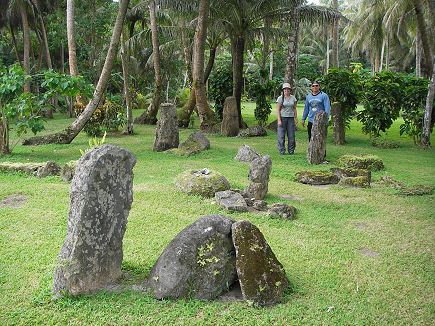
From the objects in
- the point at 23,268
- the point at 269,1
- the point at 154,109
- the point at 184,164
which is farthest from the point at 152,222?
the point at 154,109

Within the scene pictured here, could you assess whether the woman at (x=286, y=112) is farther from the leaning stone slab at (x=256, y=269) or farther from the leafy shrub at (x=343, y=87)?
the leaning stone slab at (x=256, y=269)

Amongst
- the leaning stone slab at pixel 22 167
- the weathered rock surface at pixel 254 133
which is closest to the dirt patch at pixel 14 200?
the leaning stone slab at pixel 22 167

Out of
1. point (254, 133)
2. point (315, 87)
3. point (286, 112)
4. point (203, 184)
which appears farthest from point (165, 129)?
point (203, 184)

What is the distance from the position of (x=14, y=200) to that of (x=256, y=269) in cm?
483

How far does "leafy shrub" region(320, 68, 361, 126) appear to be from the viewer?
46.9 feet

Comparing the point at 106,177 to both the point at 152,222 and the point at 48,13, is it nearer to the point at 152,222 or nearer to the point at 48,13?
the point at 152,222

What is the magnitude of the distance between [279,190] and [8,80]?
21.4ft

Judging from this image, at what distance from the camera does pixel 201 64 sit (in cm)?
1540

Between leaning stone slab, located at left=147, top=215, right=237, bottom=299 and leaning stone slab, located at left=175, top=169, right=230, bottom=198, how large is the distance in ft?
10.7

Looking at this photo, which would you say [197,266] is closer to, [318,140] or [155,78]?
[318,140]

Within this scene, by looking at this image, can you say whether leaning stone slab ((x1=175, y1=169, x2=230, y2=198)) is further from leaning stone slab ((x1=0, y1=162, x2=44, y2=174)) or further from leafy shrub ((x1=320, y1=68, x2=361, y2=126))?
leafy shrub ((x1=320, y1=68, x2=361, y2=126))

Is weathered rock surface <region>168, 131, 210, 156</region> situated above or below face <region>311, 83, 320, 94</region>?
below

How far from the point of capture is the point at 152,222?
245 inches

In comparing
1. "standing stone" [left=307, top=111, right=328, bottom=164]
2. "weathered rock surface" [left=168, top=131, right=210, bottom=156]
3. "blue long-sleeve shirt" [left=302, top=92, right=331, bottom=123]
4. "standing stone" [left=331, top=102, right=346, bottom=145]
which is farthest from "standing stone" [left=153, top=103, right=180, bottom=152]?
"standing stone" [left=331, top=102, right=346, bottom=145]
